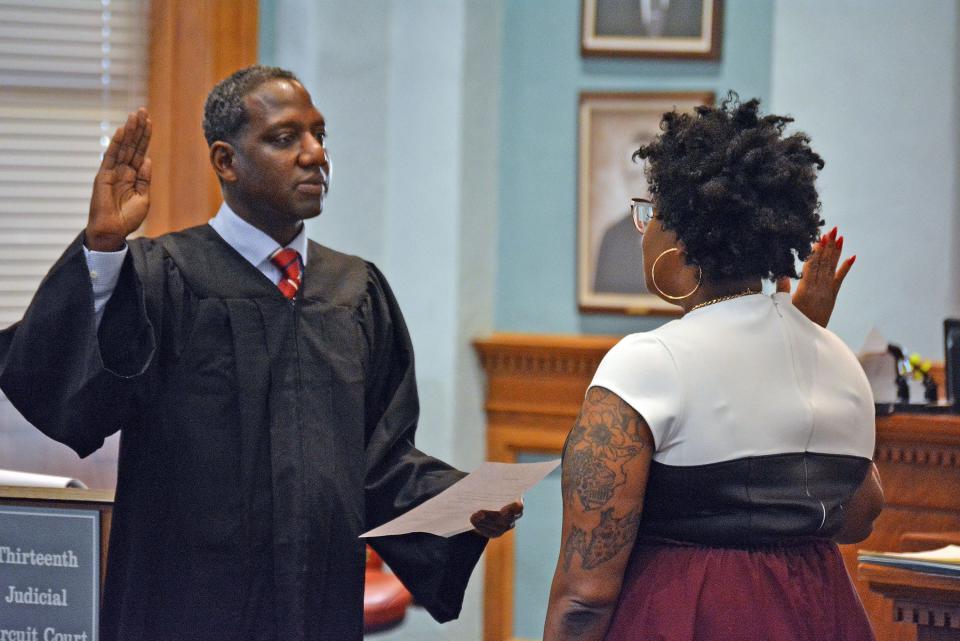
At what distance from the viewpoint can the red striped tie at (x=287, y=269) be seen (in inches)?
98.2

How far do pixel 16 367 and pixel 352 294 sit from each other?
77 cm

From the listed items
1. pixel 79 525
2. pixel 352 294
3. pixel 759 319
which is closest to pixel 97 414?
pixel 79 525

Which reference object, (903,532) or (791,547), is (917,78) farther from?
(791,547)

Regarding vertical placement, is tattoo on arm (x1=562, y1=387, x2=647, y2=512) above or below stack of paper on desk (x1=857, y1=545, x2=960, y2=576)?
above

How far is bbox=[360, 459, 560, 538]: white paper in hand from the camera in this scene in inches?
82.1

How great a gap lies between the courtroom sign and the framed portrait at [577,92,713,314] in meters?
2.51

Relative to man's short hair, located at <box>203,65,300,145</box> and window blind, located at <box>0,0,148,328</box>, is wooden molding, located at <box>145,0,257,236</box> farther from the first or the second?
man's short hair, located at <box>203,65,300,145</box>

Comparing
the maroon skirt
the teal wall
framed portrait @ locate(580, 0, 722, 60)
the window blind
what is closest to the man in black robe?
the maroon skirt

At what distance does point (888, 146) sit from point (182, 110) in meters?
2.65

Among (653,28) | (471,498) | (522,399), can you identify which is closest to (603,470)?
(471,498)

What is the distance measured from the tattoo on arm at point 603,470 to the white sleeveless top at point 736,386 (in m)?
0.03

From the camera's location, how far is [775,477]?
174cm

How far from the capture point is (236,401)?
236cm

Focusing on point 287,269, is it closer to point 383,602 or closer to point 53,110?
point 383,602
